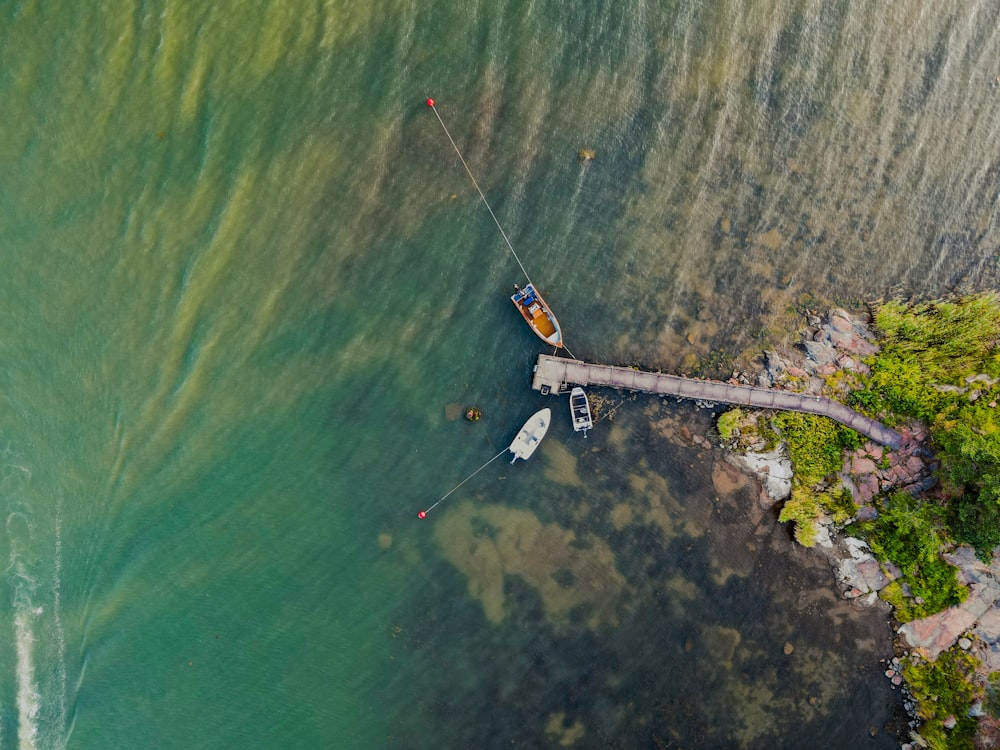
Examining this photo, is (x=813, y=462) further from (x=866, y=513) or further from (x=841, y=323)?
(x=841, y=323)

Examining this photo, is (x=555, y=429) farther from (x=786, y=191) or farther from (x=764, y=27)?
(x=764, y=27)

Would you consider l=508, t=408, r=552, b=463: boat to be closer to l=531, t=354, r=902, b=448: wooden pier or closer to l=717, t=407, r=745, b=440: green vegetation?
l=531, t=354, r=902, b=448: wooden pier

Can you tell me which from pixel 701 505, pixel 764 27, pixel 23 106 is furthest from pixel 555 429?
pixel 23 106

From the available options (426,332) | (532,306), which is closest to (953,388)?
(532,306)

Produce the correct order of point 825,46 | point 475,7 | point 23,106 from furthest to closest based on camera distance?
point 825,46 < point 475,7 < point 23,106

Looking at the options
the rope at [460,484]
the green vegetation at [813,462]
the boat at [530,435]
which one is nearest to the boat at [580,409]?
the boat at [530,435]
